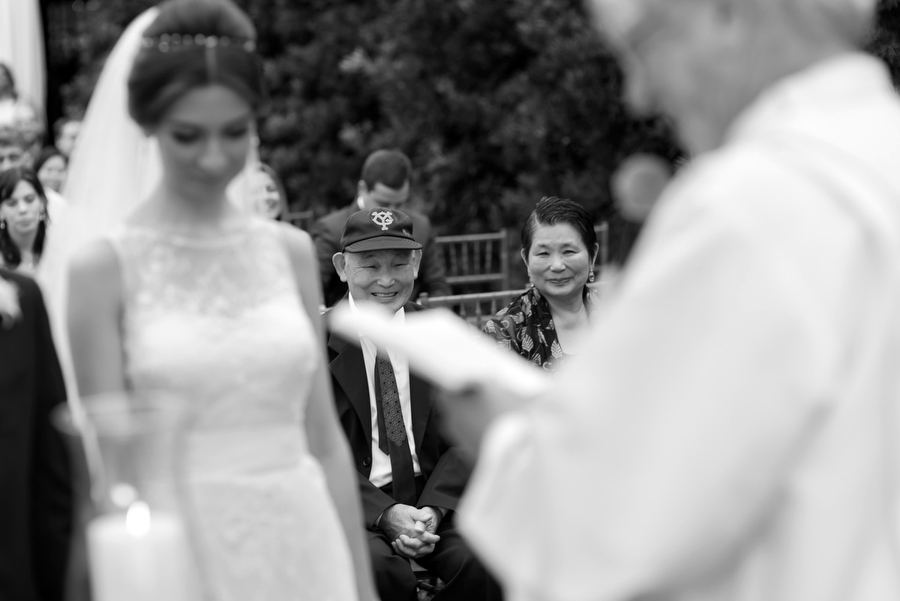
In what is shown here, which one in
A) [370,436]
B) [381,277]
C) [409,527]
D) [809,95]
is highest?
[809,95]

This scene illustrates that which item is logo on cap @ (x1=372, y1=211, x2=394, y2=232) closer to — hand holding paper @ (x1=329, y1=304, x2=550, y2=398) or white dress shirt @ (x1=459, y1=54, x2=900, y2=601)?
hand holding paper @ (x1=329, y1=304, x2=550, y2=398)

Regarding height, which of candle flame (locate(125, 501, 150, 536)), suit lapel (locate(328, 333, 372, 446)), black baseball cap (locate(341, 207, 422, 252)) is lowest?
suit lapel (locate(328, 333, 372, 446))

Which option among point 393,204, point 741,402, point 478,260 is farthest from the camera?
point 478,260

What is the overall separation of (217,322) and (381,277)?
98.7 inches

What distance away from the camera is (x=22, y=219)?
6434mm

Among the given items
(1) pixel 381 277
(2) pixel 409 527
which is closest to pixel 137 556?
(2) pixel 409 527

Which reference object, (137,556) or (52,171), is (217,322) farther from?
(52,171)

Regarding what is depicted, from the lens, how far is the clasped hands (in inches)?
188

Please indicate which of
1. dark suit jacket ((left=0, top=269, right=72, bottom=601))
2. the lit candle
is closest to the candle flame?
the lit candle

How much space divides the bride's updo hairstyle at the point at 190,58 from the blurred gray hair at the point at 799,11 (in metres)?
1.04

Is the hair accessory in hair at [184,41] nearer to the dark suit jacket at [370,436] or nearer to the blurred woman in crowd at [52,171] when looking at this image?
the dark suit jacket at [370,436]

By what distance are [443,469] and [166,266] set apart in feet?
7.59

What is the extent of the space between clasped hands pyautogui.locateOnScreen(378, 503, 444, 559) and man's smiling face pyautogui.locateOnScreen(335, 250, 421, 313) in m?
0.82

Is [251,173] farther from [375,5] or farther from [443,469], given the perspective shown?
[375,5]
